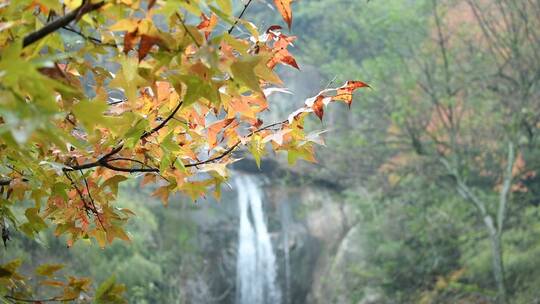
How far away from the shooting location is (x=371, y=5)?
1063 centimetres

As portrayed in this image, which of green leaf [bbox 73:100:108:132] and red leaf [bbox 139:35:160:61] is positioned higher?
red leaf [bbox 139:35:160:61]

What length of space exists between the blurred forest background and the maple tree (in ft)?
21.1

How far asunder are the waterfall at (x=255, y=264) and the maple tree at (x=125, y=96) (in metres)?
11.8

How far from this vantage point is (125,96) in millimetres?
1496

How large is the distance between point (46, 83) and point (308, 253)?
43.0 feet

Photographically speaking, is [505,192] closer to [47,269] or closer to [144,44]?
[47,269]

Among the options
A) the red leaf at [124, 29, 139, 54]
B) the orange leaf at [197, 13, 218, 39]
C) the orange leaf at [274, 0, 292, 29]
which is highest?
the orange leaf at [274, 0, 292, 29]

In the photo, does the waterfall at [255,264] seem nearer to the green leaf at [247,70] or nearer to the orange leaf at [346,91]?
the orange leaf at [346,91]

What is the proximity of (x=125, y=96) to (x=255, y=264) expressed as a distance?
40.6 ft

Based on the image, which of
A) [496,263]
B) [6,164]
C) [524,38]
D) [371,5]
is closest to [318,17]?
[371,5]

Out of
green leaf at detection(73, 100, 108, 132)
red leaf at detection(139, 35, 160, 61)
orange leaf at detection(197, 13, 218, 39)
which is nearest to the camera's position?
green leaf at detection(73, 100, 108, 132)

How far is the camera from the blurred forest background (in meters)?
8.25

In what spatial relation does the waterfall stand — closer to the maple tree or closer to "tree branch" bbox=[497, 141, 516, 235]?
"tree branch" bbox=[497, 141, 516, 235]

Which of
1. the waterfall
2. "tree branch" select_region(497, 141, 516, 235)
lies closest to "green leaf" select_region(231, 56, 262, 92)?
"tree branch" select_region(497, 141, 516, 235)
